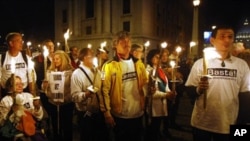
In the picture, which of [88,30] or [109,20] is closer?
[109,20]

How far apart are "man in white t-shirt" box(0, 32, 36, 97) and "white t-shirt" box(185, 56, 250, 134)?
3.65 m

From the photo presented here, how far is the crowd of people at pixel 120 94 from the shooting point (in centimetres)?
389

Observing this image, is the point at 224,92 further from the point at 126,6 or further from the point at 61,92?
the point at 126,6

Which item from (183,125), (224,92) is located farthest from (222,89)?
(183,125)

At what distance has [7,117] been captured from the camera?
15.7ft

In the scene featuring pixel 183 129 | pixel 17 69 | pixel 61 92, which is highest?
pixel 17 69

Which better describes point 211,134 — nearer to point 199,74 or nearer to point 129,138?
point 199,74

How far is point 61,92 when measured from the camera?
5789 millimetres

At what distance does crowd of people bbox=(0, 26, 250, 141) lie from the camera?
12.8 feet

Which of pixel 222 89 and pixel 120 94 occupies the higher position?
pixel 222 89

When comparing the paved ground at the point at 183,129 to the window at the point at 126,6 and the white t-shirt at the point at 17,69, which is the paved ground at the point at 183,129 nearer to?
the white t-shirt at the point at 17,69

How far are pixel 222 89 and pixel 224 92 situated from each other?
5cm

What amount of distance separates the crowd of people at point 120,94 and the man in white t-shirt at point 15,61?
19mm

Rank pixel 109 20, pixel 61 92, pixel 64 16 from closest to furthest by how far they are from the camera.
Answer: pixel 61 92 < pixel 109 20 < pixel 64 16
